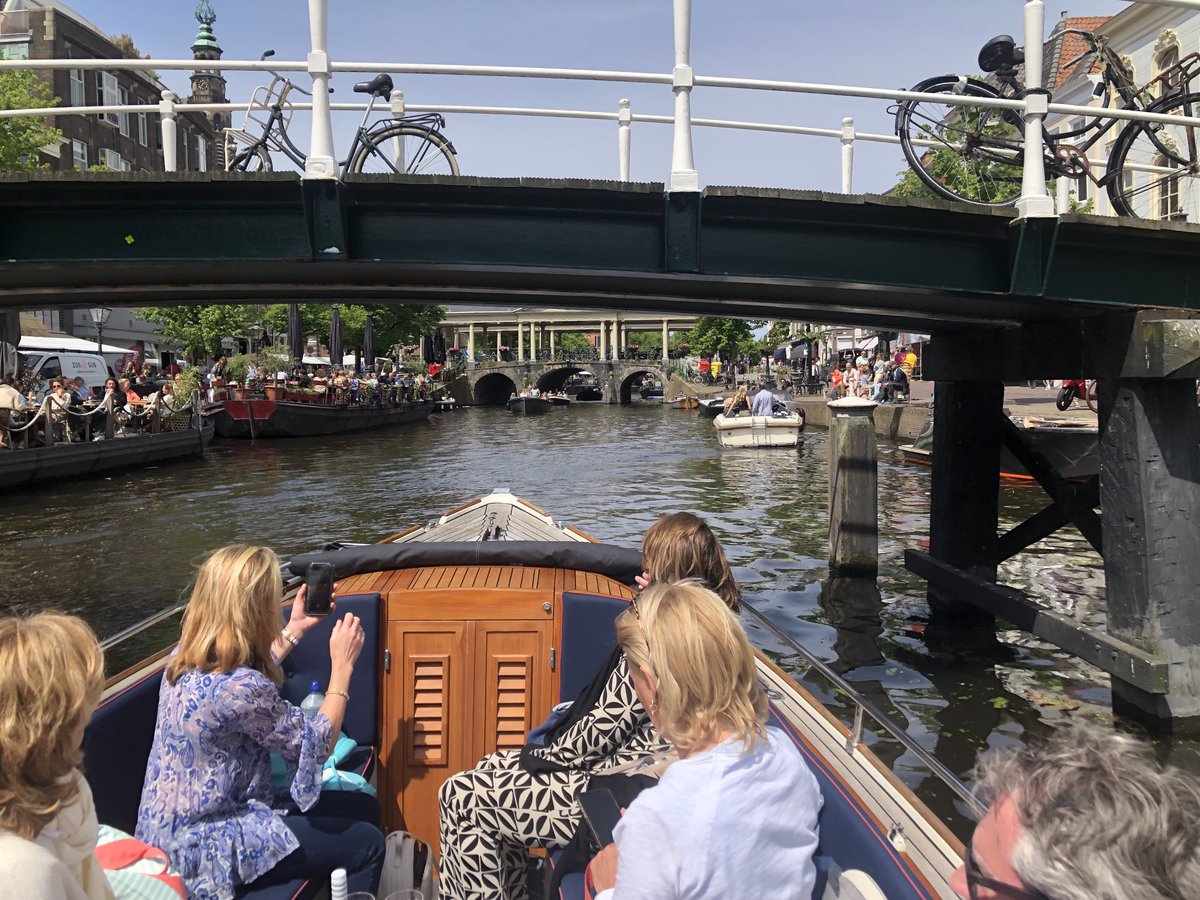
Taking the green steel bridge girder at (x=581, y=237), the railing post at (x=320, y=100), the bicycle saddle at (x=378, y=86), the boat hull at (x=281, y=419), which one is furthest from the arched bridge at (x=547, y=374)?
the railing post at (x=320, y=100)

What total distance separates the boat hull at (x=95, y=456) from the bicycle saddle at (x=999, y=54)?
17.4 meters

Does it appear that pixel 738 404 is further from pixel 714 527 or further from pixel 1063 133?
pixel 1063 133

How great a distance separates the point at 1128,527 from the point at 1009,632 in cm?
290

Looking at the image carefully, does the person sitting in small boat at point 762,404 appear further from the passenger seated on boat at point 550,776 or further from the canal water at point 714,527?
the passenger seated on boat at point 550,776

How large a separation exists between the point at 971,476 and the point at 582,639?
18.1 ft

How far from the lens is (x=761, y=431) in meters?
25.4

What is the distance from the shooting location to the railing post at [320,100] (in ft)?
17.9

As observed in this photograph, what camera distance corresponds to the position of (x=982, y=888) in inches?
50.2

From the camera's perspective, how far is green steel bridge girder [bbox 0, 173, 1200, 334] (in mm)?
5730

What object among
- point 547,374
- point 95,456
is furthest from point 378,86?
point 547,374

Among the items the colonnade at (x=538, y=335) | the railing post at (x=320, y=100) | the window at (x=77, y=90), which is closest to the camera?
the railing post at (x=320, y=100)

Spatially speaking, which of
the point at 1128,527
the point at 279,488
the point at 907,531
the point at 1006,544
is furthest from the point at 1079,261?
the point at 279,488

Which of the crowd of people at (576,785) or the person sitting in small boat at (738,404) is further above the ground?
the crowd of people at (576,785)

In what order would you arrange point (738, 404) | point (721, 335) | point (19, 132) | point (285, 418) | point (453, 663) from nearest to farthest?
point (453, 663)
point (19, 132)
point (738, 404)
point (285, 418)
point (721, 335)
